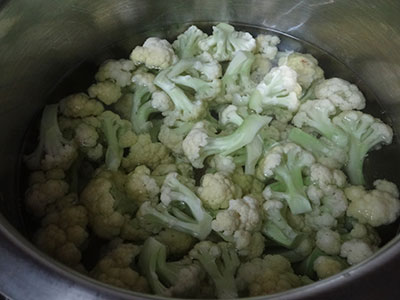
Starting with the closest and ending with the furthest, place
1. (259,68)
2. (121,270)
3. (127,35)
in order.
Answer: (121,270), (259,68), (127,35)

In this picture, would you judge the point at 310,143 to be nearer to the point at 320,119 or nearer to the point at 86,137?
the point at 320,119

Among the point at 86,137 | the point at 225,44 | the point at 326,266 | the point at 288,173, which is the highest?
the point at 225,44

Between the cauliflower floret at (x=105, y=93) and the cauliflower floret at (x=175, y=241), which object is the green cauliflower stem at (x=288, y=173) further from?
the cauliflower floret at (x=105, y=93)

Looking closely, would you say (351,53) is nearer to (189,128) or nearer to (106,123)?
(189,128)

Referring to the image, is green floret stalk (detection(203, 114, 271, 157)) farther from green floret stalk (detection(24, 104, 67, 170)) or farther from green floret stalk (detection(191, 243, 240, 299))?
green floret stalk (detection(24, 104, 67, 170))

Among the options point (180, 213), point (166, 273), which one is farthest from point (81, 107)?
point (166, 273)

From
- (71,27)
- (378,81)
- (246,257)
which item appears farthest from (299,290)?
(71,27)

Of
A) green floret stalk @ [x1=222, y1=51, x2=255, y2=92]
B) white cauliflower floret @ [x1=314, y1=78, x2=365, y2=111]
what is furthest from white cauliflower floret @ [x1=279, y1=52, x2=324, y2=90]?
green floret stalk @ [x1=222, y1=51, x2=255, y2=92]
